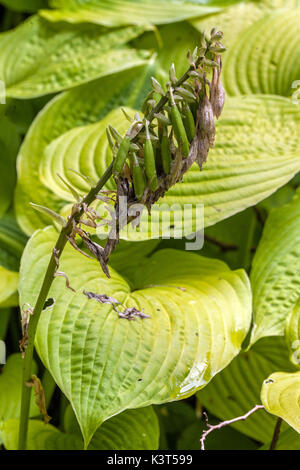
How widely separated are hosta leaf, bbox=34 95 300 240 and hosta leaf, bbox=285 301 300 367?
139 millimetres

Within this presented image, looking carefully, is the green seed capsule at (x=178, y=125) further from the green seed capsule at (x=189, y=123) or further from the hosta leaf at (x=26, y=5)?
the hosta leaf at (x=26, y=5)

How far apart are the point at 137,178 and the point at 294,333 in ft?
0.98

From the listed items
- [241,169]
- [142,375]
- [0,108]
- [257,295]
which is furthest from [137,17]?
[142,375]

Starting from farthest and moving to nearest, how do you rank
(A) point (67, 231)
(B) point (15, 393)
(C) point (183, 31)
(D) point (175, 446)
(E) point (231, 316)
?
1. (C) point (183, 31)
2. (D) point (175, 446)
3. (B) point (15, 393)
4. (E) point (231, 316)
5. (A) point (67, 231)

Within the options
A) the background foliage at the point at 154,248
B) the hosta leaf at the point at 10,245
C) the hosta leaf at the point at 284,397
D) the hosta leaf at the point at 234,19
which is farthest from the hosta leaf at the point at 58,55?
the hosta leaf at the point at 284,397

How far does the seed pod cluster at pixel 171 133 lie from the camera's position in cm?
41

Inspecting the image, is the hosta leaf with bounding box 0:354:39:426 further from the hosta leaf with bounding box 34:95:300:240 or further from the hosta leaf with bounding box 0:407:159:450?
the hosta leaf with bounding box 34:95:300:240

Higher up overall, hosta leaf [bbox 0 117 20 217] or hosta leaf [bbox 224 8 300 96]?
hosta leaf [bbox 224 8 300 96]

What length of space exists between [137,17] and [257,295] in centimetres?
61

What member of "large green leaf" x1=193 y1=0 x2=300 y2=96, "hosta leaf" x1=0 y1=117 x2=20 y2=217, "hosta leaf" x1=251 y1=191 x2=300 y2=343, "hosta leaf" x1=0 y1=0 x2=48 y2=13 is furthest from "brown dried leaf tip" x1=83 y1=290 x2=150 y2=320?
"hosta leaf" x1=0 y1=0 x2=48 y2=13

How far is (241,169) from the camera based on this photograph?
665 millimetres

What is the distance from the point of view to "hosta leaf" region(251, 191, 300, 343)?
619 millimetres

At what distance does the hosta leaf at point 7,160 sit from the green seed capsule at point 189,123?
0.53m
